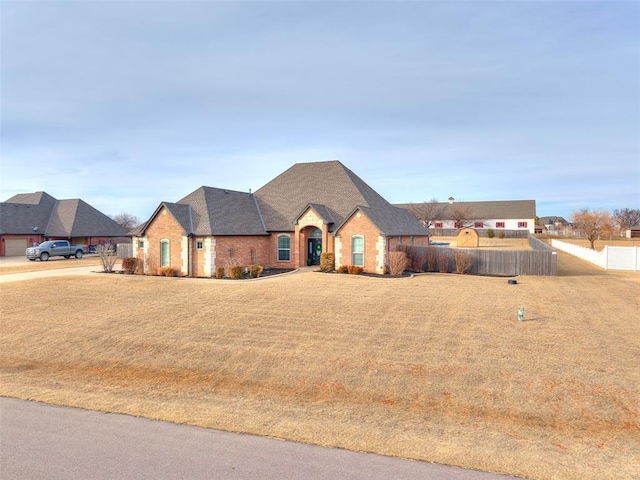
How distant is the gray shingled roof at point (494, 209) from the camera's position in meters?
86.2

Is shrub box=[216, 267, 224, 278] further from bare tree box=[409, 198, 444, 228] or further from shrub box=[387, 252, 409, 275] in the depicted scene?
bare tree box=[409, 198, 444, 228]

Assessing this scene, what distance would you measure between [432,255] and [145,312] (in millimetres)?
18489

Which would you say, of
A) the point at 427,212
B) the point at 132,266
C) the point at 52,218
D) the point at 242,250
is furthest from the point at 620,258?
the point at 52,218

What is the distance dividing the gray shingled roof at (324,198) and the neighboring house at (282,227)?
0.26 ft

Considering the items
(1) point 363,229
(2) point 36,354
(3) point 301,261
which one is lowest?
(2) point 36,354

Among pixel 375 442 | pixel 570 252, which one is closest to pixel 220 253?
pixel 375 442

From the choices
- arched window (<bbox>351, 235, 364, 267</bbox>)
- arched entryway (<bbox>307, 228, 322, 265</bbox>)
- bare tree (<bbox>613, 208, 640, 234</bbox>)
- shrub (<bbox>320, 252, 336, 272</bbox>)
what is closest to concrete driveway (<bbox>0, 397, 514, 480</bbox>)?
shrub (<bbox>320, 252, 336, 272</bbox>)

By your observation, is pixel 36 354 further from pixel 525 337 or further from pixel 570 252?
pixel 570 252

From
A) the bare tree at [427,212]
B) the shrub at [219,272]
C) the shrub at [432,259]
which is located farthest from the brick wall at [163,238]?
the bare tree at [427,212]

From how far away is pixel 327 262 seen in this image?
27.8m

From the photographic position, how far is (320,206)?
30.2m

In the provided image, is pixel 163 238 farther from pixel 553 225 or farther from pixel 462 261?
pixel 553 225

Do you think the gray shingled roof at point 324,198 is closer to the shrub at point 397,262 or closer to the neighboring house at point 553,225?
the shrub at point 397,262

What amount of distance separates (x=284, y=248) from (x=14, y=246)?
3589 cm
